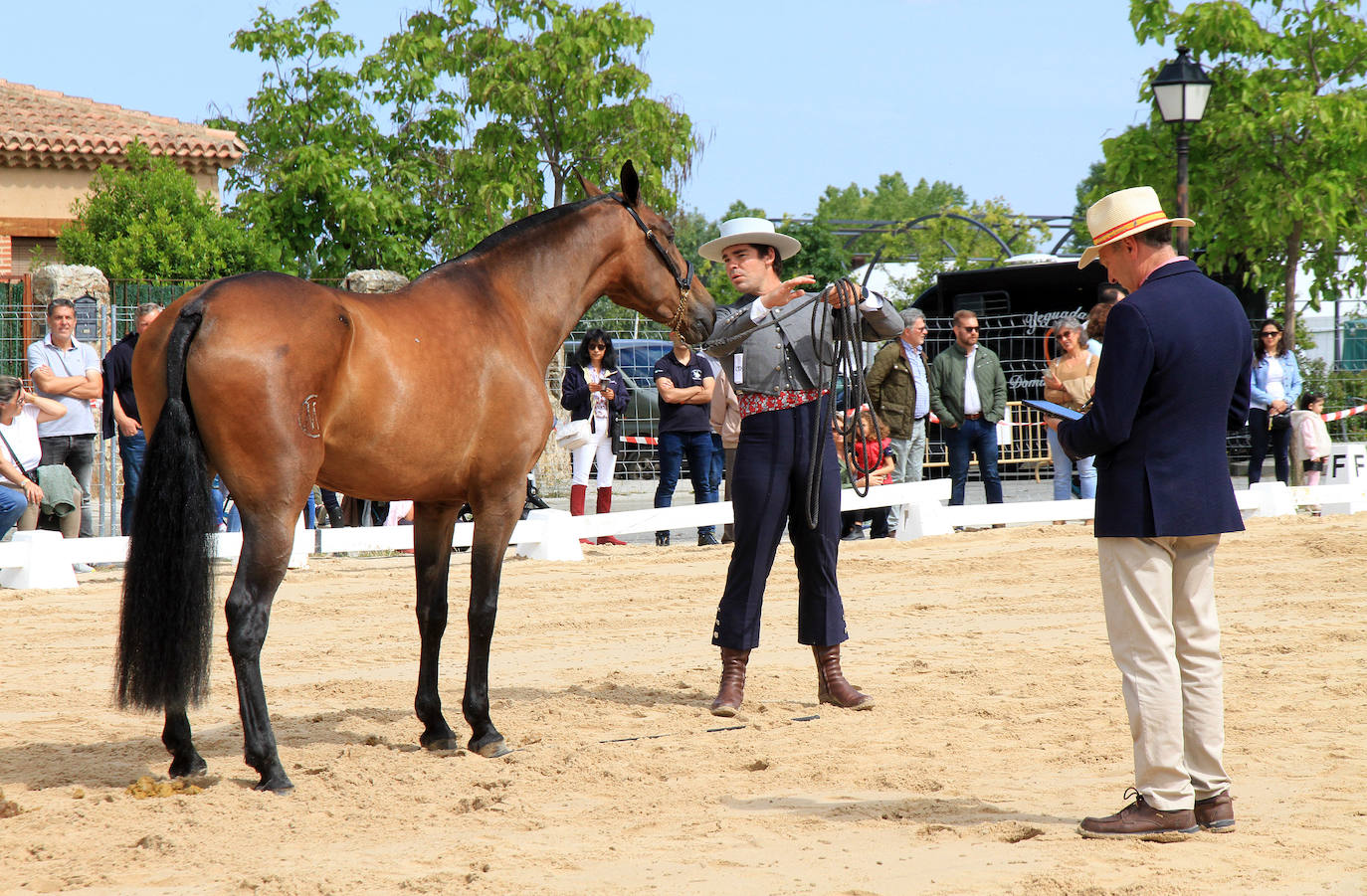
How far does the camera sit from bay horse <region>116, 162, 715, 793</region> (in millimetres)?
4480

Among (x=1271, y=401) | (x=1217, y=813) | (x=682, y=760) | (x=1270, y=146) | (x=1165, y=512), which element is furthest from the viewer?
(x=1270, y=146)

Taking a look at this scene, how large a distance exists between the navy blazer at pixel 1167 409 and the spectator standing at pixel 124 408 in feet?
24.8

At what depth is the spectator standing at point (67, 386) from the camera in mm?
10125

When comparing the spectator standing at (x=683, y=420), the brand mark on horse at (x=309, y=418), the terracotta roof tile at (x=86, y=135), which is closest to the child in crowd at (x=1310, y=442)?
the spectator standing at (x=683, y=420)

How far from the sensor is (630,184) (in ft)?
18.9

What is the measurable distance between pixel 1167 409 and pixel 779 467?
2.26m

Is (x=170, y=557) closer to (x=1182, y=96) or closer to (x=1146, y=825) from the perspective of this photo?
(x=1146, y=825)

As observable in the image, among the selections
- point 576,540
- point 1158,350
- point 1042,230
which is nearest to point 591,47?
point 576,540

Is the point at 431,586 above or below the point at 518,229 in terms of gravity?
below

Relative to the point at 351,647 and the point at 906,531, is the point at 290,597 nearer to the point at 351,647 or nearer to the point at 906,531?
Answer: the point at 351,647

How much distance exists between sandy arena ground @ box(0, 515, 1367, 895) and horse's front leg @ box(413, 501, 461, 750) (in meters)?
0.25

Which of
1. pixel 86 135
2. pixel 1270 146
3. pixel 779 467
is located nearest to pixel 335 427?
pixel 779 467

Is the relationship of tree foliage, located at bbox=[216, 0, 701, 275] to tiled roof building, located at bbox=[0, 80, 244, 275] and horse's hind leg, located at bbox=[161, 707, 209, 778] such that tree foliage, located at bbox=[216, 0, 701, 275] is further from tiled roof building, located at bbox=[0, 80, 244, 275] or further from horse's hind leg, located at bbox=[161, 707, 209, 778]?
horse's hind leg, located at bbox=[161, 707, 209, 778]

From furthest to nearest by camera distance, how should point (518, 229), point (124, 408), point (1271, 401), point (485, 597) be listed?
point (1271, 401)
point (124, 408)
point (518, 229)
point (485, 597)
